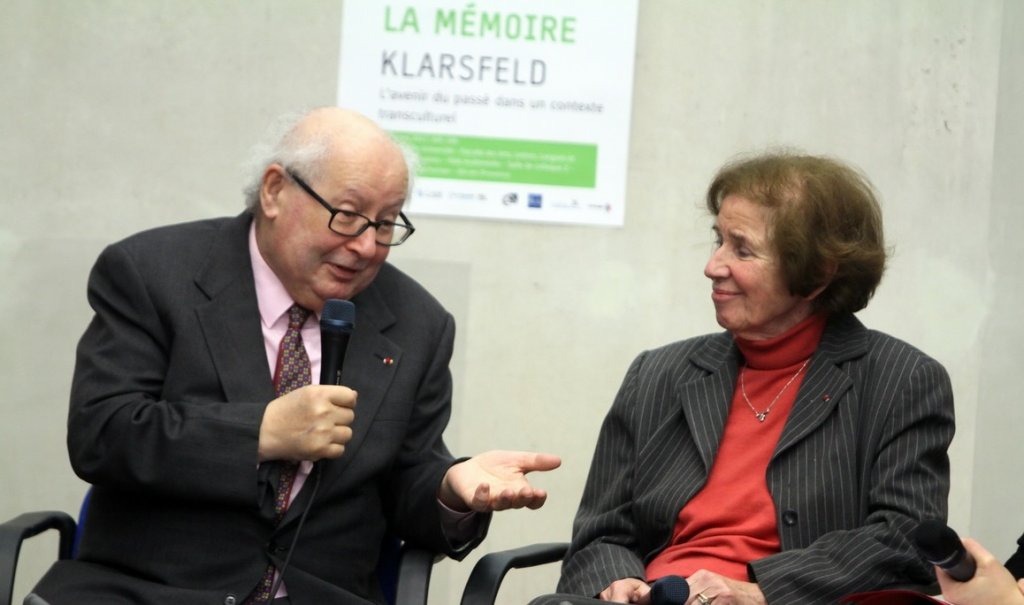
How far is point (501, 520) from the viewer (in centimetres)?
473

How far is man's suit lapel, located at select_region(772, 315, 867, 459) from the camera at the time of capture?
2838mm

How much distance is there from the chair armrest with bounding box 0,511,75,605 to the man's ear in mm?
828

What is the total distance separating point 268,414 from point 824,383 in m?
1.27

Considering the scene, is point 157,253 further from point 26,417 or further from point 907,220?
point 907,220

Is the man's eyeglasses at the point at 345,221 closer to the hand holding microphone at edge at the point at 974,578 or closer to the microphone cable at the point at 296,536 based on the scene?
the microphone cable at the point at 296,536

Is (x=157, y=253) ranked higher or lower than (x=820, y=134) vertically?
lower

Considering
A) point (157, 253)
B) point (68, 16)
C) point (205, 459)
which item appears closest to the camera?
point (205, 459)

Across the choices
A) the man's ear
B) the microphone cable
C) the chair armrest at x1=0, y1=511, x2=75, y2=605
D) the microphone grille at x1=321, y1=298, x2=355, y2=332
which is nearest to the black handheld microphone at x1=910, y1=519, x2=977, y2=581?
the microphone grille at x1=321, y1=298, x2=355, y2=332

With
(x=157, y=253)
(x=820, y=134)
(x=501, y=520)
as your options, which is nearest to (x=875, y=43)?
(x=820, y=134)

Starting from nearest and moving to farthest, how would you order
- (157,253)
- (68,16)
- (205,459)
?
(205,459)
(157,253)
(68,16)

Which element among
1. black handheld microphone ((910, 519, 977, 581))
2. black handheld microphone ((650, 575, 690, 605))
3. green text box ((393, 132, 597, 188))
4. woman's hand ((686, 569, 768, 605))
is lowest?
woman's hand ((686, 569, 768, 605))

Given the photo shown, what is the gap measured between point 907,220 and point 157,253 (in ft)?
9.77

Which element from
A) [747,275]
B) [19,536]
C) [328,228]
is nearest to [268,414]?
[328,228]

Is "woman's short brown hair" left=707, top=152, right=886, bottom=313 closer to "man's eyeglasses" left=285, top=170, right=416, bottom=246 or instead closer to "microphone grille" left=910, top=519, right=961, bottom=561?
"man's eyeglasses" left=285, top=170, right=416, bottom=246
